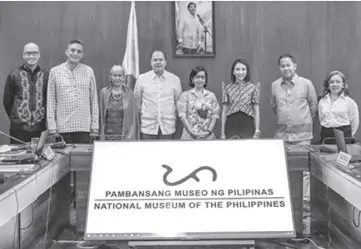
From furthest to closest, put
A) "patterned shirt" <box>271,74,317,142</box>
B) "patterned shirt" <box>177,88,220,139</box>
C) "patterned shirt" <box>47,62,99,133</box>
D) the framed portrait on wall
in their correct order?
the framed portrait on wall
"patterned shirt" <box>271,74,317,142</box>
"patterned shirt" <box>177,88,220,139</box>
"patterned shirt" <box>47,62,99,133</box>

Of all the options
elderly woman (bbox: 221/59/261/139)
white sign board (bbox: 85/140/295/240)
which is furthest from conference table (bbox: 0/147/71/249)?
elderly woman (bbox: 221/59/261/139)

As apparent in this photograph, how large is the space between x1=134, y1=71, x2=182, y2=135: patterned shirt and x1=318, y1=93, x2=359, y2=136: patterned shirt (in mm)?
1189

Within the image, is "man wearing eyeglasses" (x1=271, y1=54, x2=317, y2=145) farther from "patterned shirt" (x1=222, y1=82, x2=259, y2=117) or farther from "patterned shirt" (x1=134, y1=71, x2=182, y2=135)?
"patterned shirt" (x1=134, y1=71, x2=182, y2=135)

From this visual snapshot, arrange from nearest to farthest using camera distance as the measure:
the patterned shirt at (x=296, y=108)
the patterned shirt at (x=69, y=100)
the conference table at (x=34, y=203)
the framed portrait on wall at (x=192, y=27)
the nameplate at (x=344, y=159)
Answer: the conference table at (x=34, y=203)
the nameplate at (x=344, y=159)
the patterned shirt at (x=69, y=100)
the patterned shirt at (x=296, y=108)
the framed portrait on wall at (x=192, y=27)

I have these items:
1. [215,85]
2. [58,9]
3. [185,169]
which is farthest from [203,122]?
[58,9]

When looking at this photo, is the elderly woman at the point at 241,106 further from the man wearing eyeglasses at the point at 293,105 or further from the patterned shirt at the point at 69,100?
the patterned shirt at the point at 69,100

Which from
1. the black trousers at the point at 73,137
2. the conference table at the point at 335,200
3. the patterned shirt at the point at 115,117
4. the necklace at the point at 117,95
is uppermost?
the necklace at the point at 117,95

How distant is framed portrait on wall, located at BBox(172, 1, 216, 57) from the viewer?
420 cm

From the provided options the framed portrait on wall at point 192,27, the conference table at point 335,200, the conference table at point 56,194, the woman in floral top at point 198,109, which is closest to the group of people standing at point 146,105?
the woman in floral top at point 198,109

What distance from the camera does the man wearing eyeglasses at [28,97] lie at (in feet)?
11.0

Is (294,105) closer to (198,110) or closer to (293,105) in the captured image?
(293,105)

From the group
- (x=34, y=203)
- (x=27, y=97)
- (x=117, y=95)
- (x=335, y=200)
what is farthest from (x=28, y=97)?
(x=335, y=200)

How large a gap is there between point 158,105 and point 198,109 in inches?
13.4

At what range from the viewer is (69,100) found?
132 inches
